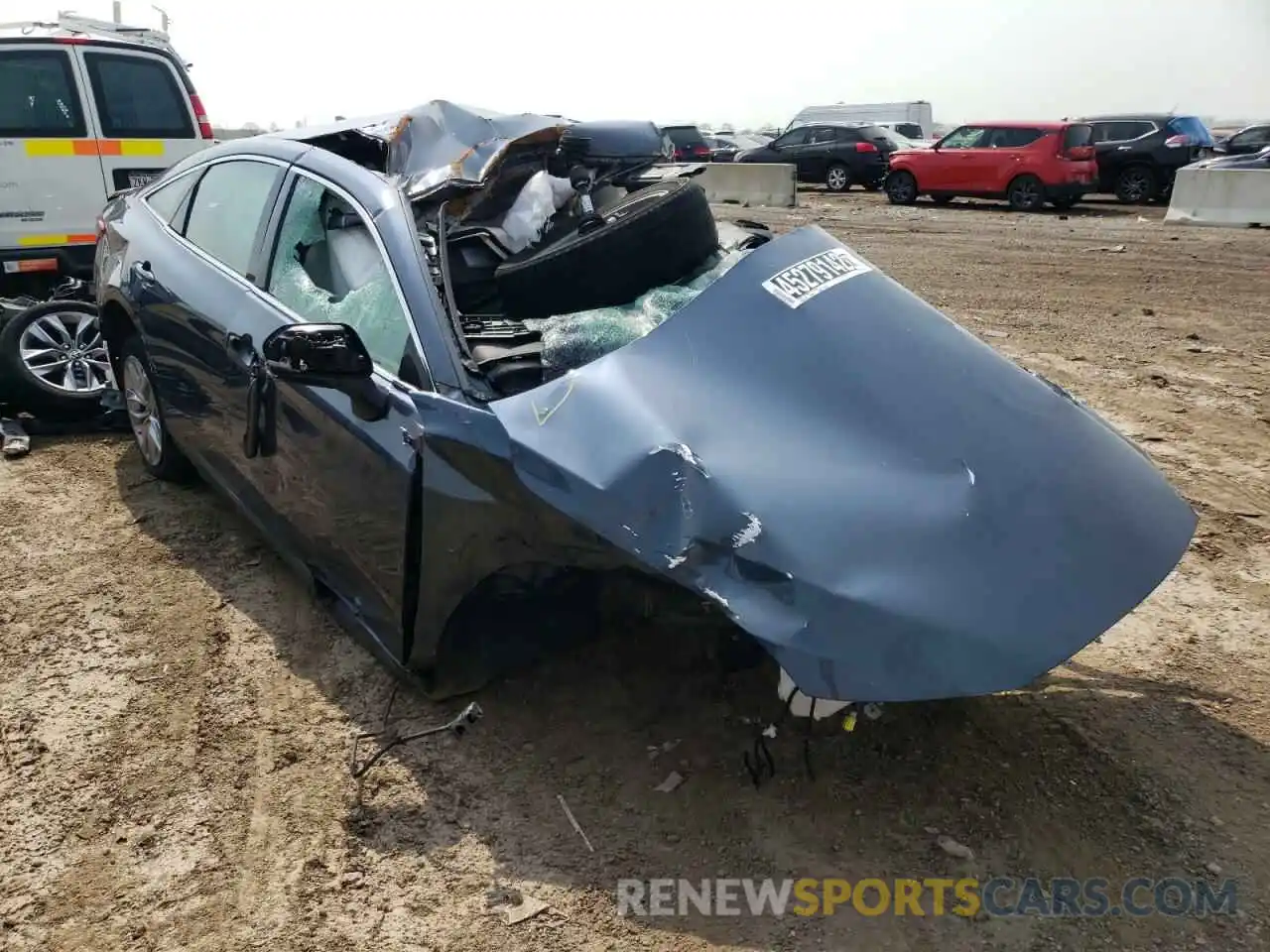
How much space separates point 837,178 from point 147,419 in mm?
19755

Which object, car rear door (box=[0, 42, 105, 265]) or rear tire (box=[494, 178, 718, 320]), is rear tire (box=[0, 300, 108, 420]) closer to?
car rear door (box=[0, 42, 105, 265])

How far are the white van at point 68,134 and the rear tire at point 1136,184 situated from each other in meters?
16.9

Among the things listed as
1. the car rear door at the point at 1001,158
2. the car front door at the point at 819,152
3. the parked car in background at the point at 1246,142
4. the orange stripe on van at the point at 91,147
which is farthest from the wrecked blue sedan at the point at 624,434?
the parked car in background at the point at 1246,142

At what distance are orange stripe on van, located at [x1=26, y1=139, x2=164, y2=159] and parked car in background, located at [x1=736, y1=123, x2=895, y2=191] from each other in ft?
54.2

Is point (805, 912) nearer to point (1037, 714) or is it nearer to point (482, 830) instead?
point (482, 830)

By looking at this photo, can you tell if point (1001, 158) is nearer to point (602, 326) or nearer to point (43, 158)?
point (43, 158)

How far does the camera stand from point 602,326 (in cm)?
322

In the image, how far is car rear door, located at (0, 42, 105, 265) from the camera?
7445 millimetres

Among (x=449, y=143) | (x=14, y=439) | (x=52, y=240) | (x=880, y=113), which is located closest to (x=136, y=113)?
(x=52, y=240)

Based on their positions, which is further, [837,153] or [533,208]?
[837,153]

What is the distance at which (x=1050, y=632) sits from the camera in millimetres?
2377

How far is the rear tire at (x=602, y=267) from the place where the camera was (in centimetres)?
354

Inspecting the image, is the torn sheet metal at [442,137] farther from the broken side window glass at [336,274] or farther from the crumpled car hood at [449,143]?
the broken side window glass at [336,274]

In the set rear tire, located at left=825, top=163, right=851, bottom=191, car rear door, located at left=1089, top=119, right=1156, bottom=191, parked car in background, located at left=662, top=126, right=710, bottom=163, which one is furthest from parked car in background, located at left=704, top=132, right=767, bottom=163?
car rear door, located at left=1089, top=119, right=1156, bottom=191
